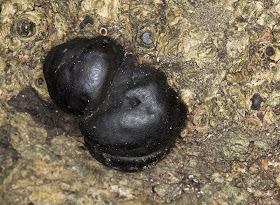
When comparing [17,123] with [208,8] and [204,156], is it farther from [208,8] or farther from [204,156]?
[208,8]

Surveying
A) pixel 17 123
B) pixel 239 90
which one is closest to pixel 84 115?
pixel 17 123

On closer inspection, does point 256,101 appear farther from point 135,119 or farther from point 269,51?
point 135,119

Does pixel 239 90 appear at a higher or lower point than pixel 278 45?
lower

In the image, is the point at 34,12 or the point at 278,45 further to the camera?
the point at 34,12

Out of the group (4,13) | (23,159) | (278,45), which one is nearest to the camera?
(278,45)

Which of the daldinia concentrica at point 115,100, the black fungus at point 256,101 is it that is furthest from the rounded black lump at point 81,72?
the black fungus at point 256,101

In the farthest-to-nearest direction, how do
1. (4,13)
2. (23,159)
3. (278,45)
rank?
(23,159) < (4,13) < (278,45)

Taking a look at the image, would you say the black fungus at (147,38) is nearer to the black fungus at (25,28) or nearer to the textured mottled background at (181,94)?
the textured mottled background at (181,94)

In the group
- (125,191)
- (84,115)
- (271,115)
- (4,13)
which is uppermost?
(4,13)
